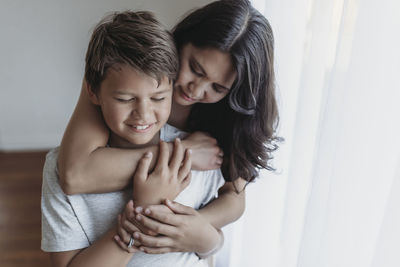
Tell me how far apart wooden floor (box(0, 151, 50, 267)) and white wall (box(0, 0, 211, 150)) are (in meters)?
0.23

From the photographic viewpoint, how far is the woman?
0.80 m

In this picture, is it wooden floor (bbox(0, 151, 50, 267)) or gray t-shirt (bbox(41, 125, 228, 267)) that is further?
wooden floor (bbox(0, 151, 50, 267))

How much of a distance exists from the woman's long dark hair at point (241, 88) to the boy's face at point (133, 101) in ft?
0.50

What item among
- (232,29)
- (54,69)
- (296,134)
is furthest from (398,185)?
(54,69)

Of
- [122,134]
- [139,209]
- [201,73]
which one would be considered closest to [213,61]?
[201,73]

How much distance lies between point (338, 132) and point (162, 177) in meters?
0.38

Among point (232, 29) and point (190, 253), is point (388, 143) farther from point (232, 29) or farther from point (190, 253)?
point (190, 253)

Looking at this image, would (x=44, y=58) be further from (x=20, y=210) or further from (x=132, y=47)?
Answer: (x=132, y=47)

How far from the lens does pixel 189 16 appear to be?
0.88 m

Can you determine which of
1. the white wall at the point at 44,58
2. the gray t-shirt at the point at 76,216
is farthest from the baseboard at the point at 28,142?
the gray t-shirt at the point at 76,216

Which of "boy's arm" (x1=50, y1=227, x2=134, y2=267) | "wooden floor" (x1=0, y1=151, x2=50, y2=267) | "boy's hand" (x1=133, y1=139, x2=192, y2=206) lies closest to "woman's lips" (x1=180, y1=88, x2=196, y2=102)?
"boy's hand" (x1=133, y1=139, x2=192, y2=206)

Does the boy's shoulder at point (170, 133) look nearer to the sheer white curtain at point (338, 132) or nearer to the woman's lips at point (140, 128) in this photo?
the woman's lips at point (140, 128)

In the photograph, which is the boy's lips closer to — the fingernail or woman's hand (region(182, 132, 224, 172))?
woman's hand (region(182, 132, 224, 172))

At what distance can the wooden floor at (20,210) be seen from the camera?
193cm
